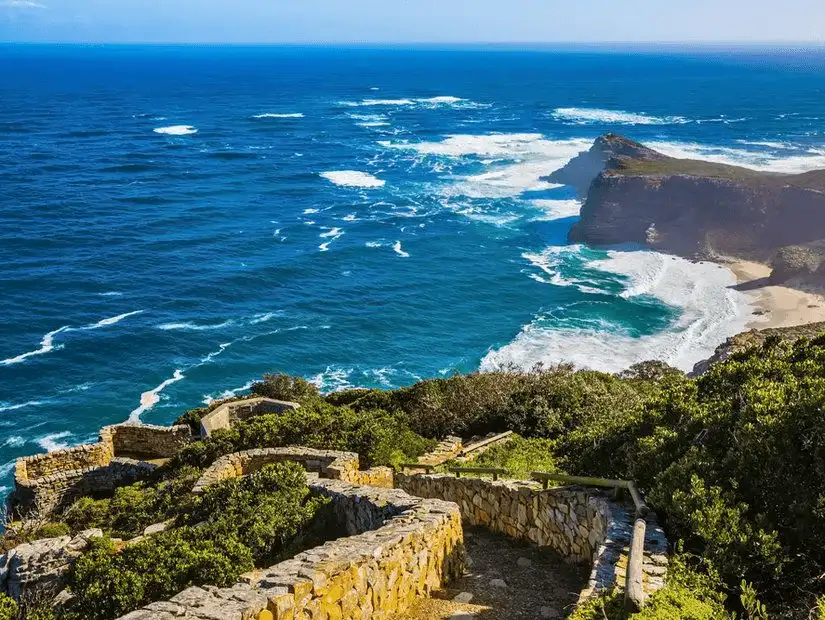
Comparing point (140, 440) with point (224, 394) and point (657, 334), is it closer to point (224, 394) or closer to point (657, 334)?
point (224, 394)

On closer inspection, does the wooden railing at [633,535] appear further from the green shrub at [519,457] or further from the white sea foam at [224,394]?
the white sea foam at [224,394]

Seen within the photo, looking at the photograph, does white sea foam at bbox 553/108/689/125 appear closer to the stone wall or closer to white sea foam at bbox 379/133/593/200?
white sea foam at bbox 379/133/593/200

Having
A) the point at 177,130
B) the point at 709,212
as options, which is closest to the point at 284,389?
the point at 709,212

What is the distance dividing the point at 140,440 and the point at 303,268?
34.3m

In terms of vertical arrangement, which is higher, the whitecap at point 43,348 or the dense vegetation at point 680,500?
the dense vegetation at point 680,500

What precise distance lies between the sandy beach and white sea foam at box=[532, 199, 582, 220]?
61.2ft

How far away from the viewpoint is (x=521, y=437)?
18438 mm

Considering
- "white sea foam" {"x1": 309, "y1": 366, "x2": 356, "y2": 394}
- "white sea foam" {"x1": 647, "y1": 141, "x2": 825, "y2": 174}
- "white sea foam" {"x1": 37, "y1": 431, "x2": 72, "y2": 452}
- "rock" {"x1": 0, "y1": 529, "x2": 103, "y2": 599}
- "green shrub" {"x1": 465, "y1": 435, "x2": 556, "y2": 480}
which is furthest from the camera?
"white sea foam" {"x1": 647, "y1": 141, "x2": 825, "y2": 174}

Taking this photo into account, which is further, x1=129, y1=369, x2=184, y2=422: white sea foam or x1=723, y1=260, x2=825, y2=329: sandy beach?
x1=723, y1=260, x2=825, y2=329: sandy beach

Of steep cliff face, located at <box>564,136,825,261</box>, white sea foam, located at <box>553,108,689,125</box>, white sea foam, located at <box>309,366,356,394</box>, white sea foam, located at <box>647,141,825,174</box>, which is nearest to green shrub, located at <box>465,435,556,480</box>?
white sea foam, located at <box>309,366,356,394</box>

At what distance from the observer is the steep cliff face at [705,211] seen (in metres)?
63.8

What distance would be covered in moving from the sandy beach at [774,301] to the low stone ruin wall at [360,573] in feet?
137

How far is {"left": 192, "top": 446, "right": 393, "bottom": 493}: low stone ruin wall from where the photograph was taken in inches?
580

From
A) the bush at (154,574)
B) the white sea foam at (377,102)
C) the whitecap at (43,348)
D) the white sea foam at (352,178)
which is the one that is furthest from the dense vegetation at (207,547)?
the white sea foam at (377,102)
